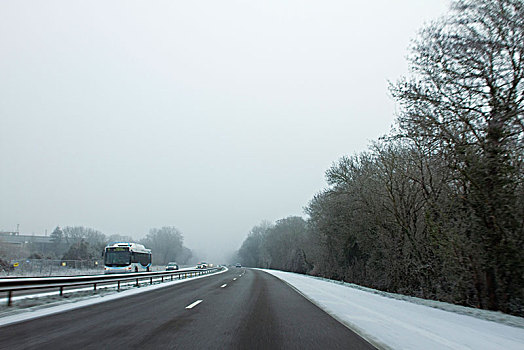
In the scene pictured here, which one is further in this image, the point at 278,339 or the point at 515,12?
the point at 515,12

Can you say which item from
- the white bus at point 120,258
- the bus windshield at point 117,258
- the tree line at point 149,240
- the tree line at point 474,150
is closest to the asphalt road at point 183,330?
the tree line at point 474,150

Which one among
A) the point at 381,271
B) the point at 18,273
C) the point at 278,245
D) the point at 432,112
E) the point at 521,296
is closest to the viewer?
the point at 521,296

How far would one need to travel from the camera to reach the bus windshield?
3509cm

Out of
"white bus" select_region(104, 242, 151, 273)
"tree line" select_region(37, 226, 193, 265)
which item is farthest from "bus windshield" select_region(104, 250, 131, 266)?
"tree line" select_region(37, 226, 193, 265)

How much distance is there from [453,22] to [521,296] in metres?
7.72

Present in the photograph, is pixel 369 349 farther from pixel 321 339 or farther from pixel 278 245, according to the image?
pixel 278 245

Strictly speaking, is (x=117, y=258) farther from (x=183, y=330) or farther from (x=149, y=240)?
(x=149, y=240)

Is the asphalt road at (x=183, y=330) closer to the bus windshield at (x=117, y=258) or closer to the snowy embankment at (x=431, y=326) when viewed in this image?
the snowy embankment at (x=431, y=326)

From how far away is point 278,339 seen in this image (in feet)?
22.2

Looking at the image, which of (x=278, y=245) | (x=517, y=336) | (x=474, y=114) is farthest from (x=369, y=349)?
(x=278, y=245)

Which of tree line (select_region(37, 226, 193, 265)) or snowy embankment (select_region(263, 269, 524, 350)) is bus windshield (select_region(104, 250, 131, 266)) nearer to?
snowy embankment (select_region(263, 269, 524, 350))

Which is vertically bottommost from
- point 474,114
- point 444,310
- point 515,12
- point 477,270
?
point 444,310

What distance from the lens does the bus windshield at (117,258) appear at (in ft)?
115

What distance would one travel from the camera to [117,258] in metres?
35.2
